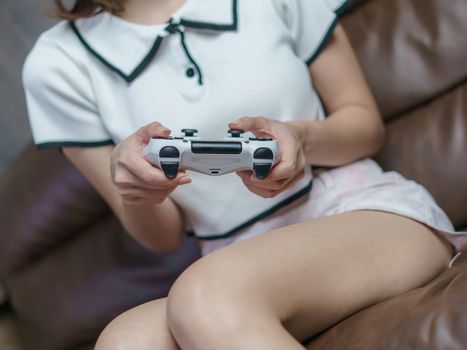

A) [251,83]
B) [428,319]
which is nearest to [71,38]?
[251,83]

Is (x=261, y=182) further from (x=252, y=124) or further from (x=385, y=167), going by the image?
(x=385, y=167)

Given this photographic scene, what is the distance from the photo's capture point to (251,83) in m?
0.78

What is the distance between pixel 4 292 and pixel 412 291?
82 centimetres

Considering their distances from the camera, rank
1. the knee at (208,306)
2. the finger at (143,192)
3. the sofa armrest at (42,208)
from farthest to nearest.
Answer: the sofa armrest at (42,208) < the finger at (143,192) < the knee at (208,306)

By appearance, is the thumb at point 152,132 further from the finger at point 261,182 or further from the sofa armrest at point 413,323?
the sofa armrest at point 413,323

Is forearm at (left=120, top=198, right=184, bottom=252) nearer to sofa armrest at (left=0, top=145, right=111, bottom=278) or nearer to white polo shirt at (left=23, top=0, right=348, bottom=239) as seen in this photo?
white polo shirt at (left=23, top=0, right=348, bottom=239)

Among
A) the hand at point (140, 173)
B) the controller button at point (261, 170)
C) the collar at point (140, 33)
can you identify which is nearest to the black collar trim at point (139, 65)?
the collar at point (140, 33)

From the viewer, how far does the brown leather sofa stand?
2.03 feet

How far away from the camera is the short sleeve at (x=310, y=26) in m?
0.85

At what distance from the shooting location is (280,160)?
2.03ft

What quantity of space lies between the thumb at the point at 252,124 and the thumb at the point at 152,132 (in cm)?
7

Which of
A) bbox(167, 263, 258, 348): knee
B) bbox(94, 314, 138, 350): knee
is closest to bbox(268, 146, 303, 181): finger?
bbox(167, 263, 258, 348): knee

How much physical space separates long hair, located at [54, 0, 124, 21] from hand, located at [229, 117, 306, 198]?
267mm

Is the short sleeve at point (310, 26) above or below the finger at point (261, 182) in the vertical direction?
above
